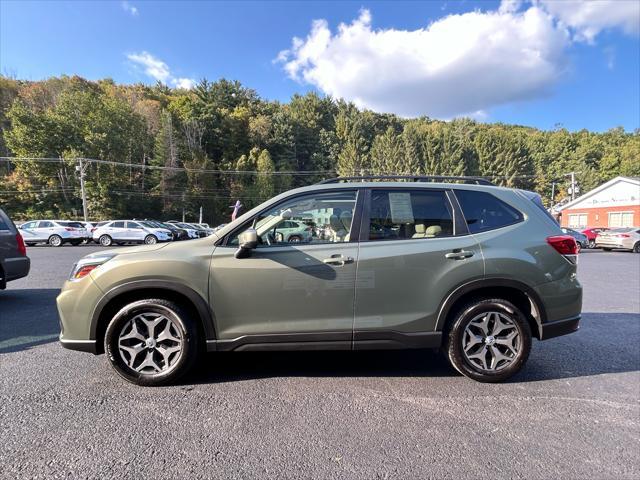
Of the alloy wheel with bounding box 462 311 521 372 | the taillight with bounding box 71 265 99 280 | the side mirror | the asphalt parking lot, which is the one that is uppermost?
the side mirror

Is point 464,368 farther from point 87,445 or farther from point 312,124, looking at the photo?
point 312,124

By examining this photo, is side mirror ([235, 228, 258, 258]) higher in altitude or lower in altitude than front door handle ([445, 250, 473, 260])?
higher

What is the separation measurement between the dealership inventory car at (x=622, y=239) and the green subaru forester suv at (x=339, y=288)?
20811 mm

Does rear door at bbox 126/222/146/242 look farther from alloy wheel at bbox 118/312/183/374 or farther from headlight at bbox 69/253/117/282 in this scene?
alloy wheel at bbox 118/312/183/374

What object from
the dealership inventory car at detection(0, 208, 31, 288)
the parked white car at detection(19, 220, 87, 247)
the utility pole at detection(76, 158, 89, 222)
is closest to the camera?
the dealership inventory car at detection(0, 208, 31, 288)

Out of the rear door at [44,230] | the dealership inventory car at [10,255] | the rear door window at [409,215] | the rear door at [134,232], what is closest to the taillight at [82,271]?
the rear door window at [409,215]

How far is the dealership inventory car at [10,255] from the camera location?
19.2ft

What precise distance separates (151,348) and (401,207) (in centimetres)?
264

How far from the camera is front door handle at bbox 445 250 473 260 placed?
3.07 metres

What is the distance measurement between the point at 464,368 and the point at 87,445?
3.05 meters

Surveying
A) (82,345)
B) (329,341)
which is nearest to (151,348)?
(82,345)

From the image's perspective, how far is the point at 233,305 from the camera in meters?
2.97

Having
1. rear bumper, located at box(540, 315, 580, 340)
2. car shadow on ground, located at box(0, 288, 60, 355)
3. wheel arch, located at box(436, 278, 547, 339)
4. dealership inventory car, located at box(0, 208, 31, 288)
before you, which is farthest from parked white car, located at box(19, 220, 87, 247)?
rear bumper, located at box(540, 315, 580, 340)

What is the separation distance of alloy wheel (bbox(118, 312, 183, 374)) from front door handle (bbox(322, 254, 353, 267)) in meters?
1.48
